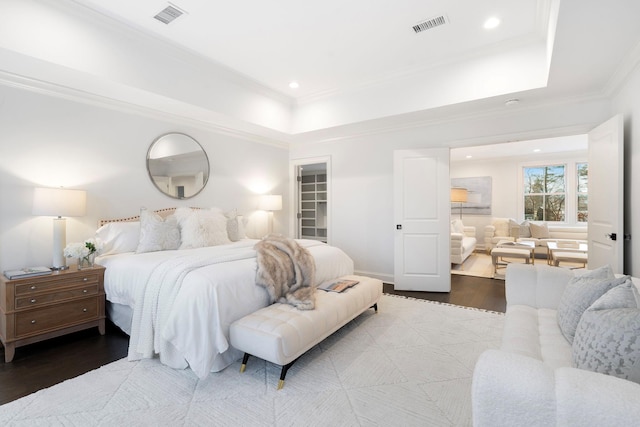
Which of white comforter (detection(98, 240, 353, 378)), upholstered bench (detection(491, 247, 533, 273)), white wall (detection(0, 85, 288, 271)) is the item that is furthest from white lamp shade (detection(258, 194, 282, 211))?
upholstered bench (detection(491, 247, 533, 273))

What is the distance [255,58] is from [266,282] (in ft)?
8.47

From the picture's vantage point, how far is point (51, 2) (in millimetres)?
2541

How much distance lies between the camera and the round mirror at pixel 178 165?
3.94m

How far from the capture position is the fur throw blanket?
99.8 inches

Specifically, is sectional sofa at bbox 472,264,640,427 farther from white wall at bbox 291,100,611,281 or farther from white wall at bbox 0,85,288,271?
white wall at bbox 0,85,288,271

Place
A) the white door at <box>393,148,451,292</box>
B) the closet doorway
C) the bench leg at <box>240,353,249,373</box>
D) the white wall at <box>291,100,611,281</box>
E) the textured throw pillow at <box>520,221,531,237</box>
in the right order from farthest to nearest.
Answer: the textured throw pillow at <box>520,221,531,237</box> < the closet doorway < the white door at <box>393,148,451,292</box> < the white wall at <box>291,100,611,281</box> < the bench leg at <box>240,353,249,373</box>

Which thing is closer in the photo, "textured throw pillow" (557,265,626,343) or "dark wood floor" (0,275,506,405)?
"textured throw pillow" (557,265,626,343)

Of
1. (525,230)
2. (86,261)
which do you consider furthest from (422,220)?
(525,230)

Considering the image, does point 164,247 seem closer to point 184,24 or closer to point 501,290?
point 184,24

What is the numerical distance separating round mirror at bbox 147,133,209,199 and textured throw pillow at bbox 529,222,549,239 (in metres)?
7.29

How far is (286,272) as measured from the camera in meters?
2.74

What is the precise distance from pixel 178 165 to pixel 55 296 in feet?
6.72

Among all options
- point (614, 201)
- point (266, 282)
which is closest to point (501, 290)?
point (614, 201)

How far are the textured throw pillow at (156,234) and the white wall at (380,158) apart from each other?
2.64 meters
